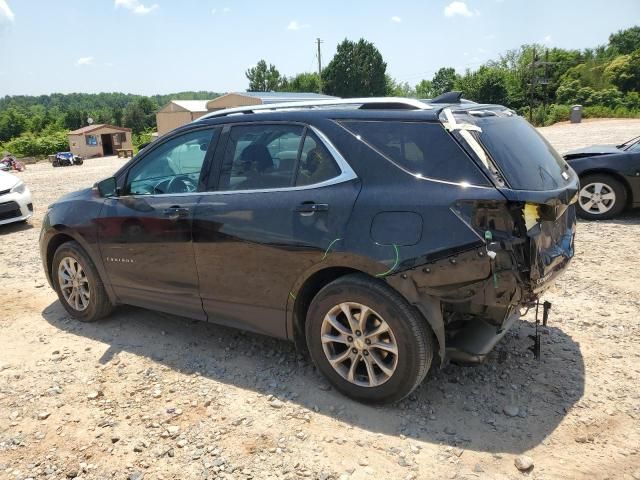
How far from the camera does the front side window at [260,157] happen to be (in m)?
3.40

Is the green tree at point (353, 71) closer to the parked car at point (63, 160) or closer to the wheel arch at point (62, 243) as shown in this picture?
the parked car at point (63, 160)

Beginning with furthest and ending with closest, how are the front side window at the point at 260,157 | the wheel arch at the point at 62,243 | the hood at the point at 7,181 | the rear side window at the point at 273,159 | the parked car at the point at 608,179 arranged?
the hood at the point at 7,181
the parked car at the point at 608,179
the wheel arch at the point at 62,243
the front side window at the point at 260,157
the rear side window at the point at 273,159

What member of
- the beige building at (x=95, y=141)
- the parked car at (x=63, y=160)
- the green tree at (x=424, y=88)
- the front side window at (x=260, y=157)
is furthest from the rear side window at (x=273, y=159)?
the green tree at (x=424, y=88)

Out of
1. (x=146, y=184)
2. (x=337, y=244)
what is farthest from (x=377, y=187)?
(x=146, y=184)

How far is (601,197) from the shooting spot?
24.9ft

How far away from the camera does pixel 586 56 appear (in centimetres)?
7338

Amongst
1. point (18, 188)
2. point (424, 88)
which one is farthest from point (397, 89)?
point (18, 188)

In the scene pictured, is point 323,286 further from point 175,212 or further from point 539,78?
point 539,78

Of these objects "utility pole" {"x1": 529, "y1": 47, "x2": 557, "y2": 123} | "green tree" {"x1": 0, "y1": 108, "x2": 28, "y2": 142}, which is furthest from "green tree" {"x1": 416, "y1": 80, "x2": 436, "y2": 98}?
"green tree" {"x1": 0, "y1": 108, "x2": 28, "y2": 142}

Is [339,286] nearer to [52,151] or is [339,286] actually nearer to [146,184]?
[146,184]

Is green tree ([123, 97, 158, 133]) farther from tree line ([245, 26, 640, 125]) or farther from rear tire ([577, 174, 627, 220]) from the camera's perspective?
rear tire ([577, 174, 627, 220])

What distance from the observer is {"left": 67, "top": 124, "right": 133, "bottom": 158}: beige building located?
58625 mm

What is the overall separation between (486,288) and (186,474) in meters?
1.87

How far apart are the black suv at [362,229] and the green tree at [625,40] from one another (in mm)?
96633
